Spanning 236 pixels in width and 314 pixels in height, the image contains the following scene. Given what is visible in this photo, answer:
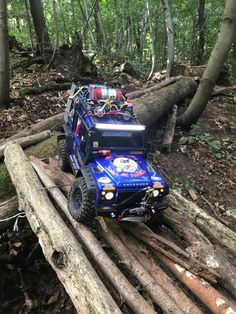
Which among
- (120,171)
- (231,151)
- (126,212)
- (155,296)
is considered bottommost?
(231,151)

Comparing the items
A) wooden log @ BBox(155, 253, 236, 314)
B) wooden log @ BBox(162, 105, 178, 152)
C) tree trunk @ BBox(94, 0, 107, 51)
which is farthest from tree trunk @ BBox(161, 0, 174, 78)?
wooden log @ BBox(155, 253, 236, 314)

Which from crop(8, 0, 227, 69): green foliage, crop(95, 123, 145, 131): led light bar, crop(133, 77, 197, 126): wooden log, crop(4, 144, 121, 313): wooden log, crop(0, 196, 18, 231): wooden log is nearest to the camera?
crop(4, 144, 121, 313): wooden log

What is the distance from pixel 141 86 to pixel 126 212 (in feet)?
34.2

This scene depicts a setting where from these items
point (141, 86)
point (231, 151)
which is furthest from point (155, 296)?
point (141, 86)

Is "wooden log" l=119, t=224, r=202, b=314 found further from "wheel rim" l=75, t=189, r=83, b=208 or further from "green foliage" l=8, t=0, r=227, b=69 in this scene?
"green foliage" l=8, t=0, r=227, b=69

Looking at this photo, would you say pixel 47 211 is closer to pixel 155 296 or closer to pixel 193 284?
pixel 155 296

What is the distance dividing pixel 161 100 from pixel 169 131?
1.23 m

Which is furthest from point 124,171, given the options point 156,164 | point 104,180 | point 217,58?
point 217,58

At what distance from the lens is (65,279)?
4.22 metres

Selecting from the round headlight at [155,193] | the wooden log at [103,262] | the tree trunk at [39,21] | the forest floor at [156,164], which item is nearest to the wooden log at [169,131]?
the forest floor at [156,164]

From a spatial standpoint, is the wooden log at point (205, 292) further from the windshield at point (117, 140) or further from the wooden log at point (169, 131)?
the wooden log at point (169, 131)

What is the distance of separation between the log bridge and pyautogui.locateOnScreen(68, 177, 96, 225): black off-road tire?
0.21 m

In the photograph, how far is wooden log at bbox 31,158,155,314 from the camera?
396cm

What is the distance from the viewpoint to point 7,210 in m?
6.08
